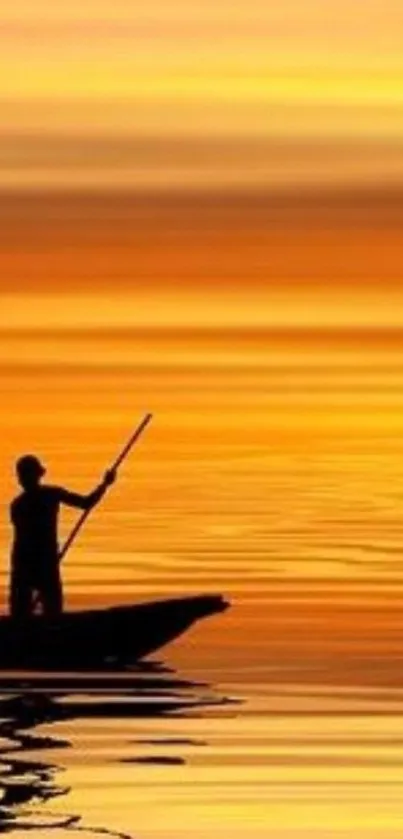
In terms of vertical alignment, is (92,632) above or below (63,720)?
above

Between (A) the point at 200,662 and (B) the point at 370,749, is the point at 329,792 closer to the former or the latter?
(B) the point at 370,749

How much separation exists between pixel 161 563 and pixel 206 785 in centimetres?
2046

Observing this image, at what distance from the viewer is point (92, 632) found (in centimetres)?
4122

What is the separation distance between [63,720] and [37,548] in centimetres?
558

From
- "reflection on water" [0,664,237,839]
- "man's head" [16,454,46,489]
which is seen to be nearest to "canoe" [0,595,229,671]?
"reflection on water" [0,664,237,839]

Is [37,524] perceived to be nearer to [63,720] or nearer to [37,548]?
[37,548]

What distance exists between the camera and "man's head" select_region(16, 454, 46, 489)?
4188 cm

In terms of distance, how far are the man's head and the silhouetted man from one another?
5 centimetres

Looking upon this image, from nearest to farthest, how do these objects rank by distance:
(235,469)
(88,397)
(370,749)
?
(370,749), (235,469), (88,397)

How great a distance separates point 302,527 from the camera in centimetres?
6081

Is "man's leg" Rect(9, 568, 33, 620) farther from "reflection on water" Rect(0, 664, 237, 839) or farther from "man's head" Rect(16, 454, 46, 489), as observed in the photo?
"reflection on water" Rect(0, 664, 237, 839)

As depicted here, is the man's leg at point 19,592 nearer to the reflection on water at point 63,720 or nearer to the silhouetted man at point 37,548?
the silhouetted man at point 37,548

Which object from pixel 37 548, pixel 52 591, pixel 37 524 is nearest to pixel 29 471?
pixel 37 524

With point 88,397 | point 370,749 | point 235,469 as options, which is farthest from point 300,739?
point 88,397
